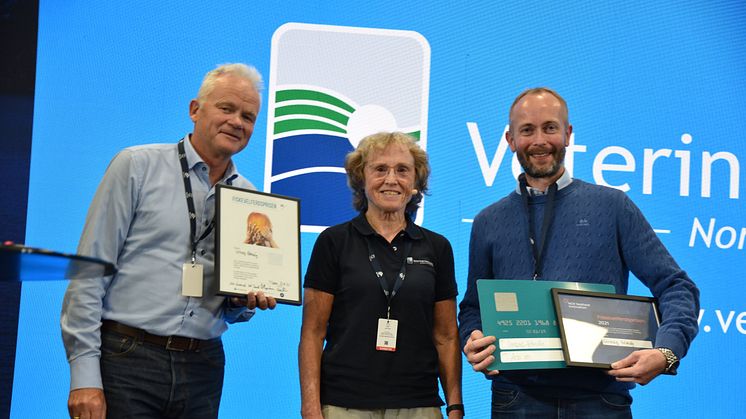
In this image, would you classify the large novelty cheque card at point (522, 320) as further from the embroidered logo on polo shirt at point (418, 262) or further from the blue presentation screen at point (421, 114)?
Answer: the blue presentation screen at point (421, 114)

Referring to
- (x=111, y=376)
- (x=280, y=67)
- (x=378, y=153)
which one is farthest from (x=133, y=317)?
(x=280, y=67)

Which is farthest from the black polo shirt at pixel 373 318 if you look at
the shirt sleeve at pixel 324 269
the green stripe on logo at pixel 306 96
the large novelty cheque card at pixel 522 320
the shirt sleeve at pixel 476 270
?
the green stripe on logo at pixel 306 96

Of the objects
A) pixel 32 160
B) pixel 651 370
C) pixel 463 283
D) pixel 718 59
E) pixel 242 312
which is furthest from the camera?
pixel 718 59

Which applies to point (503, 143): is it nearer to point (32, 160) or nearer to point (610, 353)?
point (610, 353)

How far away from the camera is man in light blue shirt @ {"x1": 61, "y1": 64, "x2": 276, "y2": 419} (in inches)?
97.3

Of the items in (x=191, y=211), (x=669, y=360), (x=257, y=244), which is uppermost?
(x=191, y=211)

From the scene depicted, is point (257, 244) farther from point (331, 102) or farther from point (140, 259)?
point (331, 102)

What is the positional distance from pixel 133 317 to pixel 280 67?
1920 millimetres

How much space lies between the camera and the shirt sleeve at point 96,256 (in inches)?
95.6

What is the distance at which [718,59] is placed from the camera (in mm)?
4551

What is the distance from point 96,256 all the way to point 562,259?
5.25 ft

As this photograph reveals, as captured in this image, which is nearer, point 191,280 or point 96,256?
point 96,256

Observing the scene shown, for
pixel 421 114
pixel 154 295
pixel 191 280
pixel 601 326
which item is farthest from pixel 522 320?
pixel 421 114

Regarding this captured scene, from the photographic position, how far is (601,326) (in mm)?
2582
